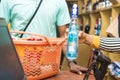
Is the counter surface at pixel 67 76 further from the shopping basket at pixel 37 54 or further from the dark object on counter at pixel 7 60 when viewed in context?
the dark object on counter at pixel 7 60

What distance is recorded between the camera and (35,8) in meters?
1.78

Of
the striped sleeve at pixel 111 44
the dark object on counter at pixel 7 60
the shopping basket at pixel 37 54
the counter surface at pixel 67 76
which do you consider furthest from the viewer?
the striped sleeve at pixel 111 44

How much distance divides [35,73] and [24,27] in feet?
2.10

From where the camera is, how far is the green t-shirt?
1.77 metres

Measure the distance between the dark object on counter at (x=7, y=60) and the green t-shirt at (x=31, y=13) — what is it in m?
0.97

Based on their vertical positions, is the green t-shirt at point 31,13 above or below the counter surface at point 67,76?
above

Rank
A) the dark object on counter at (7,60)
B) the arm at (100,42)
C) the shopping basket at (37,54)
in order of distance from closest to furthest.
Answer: the dark object on counter at (7,60) < the shopping basket at (37,54) < the arm at (100,42)

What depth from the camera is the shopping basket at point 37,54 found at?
117 centimetres

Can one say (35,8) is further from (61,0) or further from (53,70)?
(53,70)

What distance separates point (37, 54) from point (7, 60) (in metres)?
0.46

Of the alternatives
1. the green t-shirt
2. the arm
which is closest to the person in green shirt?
the green t-shirt

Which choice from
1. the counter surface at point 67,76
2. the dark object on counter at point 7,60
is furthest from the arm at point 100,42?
the dark object on counter at point 7,60

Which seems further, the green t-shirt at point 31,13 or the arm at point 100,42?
the green t-shirt at point 31,13

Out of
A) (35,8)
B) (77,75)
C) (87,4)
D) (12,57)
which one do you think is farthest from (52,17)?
(87,4)
